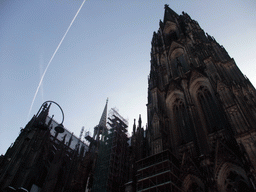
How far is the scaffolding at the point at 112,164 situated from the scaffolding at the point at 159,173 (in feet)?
18.4

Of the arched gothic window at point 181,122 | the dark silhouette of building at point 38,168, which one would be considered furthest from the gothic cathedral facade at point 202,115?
the dark silhouette of building at point 38,168

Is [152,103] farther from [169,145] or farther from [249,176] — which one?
[249,176]

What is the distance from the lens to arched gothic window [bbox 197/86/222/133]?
15.4m

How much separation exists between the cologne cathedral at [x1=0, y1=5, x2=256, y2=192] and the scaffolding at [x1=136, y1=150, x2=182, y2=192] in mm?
58

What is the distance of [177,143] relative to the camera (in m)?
16.4

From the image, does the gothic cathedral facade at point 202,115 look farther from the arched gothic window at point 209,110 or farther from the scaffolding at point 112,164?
the scaffolding at point 112,164

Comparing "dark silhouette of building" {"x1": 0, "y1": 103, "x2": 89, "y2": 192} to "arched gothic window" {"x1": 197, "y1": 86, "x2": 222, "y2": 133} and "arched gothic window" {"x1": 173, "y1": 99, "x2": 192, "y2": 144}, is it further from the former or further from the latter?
"arched gothic window" {"x1": 197, "y1": 86, "x2": 222, "y2": 133}

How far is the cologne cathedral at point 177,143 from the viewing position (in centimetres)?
1231

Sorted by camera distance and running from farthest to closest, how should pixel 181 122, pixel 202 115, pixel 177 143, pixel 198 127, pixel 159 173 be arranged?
pixel 181 122 → pixel 202 115 → pixel 177 143 → pixel 198 127 → pixel 159 173

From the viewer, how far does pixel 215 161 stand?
12.5m

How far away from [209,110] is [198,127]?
1839 millimetres

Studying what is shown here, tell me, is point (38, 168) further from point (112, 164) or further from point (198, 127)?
point (198, 127)

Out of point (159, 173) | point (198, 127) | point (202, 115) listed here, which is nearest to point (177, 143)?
point (198, 127)

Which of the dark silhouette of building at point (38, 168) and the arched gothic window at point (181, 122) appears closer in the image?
the arched gothic window at point (181, 122)
